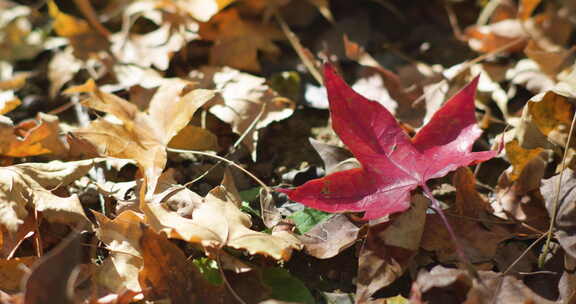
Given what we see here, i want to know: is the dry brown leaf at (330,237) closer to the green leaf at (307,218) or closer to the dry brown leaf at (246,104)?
the green leaf at (307,218)

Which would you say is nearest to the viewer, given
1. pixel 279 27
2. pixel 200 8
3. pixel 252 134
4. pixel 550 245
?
pixel 550 245

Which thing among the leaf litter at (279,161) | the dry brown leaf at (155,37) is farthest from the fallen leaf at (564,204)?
the dry brown leaf at (155,37)

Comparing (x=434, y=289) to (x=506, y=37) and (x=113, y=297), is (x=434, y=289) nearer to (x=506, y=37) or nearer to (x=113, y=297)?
(x=113, y=297)

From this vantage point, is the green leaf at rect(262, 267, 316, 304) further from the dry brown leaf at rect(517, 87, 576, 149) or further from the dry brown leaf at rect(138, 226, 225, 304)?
the dry brown leaf at rect(517, 87, 576, 149)

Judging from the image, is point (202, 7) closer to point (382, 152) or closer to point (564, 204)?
point (382, 152)

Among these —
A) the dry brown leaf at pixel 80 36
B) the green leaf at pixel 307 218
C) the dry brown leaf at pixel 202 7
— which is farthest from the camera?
the dry brown leaf at pixel 80 36

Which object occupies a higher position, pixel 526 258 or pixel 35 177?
pixel 35 177

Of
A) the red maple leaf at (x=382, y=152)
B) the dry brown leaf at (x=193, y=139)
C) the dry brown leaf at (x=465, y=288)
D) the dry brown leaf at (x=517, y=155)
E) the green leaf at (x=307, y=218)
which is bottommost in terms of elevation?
the dry brown leaf at (x=465, y=288)

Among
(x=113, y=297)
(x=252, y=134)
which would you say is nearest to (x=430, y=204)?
(x=252, y=134)
